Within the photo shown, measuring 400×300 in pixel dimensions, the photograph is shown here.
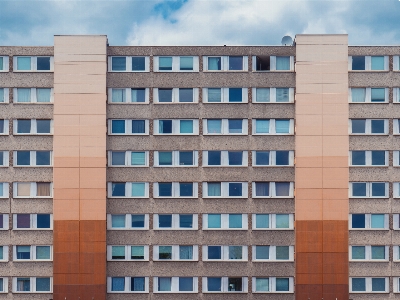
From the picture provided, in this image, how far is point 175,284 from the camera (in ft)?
141

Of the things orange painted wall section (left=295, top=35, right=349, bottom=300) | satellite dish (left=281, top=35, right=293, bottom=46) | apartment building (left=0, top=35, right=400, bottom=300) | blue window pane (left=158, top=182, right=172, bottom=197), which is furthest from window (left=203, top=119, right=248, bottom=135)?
satellite dish (left=281, top=35, right=293, bottom=46)

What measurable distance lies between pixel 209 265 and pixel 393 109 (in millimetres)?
23286

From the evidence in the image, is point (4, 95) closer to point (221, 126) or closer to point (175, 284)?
point (221, 126)

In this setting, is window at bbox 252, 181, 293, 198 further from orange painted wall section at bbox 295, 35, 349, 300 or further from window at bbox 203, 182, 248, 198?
orange painted wall section at bbox 295, 35, 349, 300

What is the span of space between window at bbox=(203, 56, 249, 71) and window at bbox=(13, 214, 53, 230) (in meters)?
21.1

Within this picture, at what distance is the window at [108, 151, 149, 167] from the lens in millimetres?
43125

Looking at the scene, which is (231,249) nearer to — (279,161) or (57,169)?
(279,161)

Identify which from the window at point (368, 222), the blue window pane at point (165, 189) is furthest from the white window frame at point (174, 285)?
the window at point (368, 222)

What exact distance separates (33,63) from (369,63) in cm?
3278

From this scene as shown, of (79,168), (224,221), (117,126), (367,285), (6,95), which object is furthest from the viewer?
(6,95)

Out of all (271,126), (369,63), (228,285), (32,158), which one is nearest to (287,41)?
(369,63)

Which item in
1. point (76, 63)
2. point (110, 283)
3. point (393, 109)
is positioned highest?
point (76, 63)

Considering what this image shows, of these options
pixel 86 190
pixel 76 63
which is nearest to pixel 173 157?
pixel 86 190

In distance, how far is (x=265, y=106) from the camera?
142 ft
